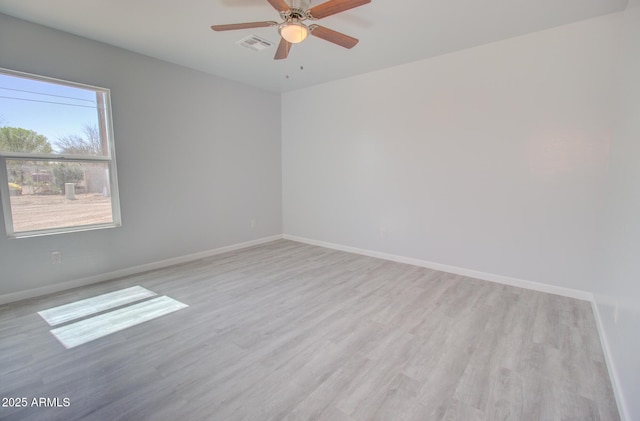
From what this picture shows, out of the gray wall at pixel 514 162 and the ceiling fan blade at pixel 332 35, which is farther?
the ceiling fan blade at pixel 332 35

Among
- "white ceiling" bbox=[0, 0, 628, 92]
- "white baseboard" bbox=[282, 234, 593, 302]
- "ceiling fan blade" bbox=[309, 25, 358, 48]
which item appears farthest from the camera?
"white baseboard" bbox=[282, 234, 593, 302]

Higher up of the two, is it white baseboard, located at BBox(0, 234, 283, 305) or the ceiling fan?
the ceiling fan

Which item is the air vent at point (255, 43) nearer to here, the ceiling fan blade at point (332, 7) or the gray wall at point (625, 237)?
the ceiling fan blade at point (332, 7)

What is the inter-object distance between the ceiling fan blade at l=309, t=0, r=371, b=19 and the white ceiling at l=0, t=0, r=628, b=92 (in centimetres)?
44

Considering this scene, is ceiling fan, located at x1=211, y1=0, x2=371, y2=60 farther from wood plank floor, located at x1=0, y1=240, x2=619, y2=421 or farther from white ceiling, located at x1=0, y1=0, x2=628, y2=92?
wood plank floor, located at x1=0, y1=240, x2=619, y2=421

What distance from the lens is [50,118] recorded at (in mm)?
2924

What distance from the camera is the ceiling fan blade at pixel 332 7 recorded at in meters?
1.87

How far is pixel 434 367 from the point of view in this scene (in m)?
1.89

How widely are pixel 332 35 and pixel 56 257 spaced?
3579 millimetres

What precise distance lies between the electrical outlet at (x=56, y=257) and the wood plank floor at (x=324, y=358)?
1.13ft

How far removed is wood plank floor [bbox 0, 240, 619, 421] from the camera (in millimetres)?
1562

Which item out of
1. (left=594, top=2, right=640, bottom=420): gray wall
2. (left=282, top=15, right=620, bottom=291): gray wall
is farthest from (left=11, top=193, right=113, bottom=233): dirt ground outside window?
(left=594, top=2, right=640, bottom=420): gray wall

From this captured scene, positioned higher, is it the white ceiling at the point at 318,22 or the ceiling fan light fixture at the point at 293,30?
the white ceiling at the point at 318,22

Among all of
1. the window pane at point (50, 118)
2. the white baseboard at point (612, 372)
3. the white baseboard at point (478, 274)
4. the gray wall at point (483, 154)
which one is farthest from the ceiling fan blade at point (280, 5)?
the white baseboard at point (478, 274)
